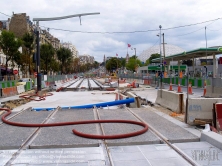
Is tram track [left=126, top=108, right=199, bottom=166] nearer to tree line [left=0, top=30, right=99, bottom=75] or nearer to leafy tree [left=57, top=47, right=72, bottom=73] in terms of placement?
tree line [left=0, top=30, right=99, bottom=75]

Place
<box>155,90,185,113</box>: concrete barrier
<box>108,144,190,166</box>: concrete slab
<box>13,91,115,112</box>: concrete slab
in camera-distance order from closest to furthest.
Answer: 1. <box>108,144,190,166</box>: concrete slab
2. <box>155,90,185,113</box>: concrete barrier
3. <box>13,91,115,112</box>: concrete slab

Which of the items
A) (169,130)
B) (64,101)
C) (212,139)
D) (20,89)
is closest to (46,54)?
(20,89)

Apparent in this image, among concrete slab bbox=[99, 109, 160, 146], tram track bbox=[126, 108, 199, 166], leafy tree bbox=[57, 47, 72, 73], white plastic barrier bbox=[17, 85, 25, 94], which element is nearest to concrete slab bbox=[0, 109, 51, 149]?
concrete slab bbox=[99, 109, 160, 146]

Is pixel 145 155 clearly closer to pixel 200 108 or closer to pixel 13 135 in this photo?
pixel 200 108

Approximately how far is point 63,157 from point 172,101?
852 centimetres

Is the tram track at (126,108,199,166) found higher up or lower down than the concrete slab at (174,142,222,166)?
higher up

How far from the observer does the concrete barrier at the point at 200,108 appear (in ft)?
30.0

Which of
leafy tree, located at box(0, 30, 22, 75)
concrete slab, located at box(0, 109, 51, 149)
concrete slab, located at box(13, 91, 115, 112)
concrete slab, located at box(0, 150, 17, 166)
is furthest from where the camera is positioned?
leafy tree, located at box(0, 30, 22, 75)

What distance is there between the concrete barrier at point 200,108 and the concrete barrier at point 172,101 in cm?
306

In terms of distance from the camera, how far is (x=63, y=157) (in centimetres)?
607

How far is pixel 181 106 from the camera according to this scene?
12547 millimetres

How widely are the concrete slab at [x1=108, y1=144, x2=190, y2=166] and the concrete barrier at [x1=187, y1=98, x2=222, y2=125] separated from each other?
273 centimetres

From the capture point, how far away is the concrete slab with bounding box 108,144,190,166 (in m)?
5.71

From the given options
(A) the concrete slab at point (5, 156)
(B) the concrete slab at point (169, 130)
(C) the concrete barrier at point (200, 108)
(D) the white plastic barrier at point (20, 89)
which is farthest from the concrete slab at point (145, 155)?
(D) the white plastic barrier at point (20, 89)
